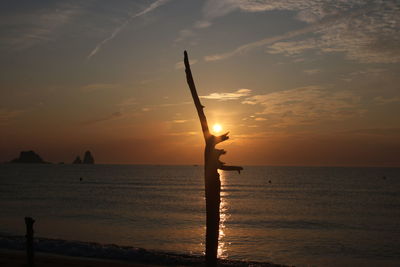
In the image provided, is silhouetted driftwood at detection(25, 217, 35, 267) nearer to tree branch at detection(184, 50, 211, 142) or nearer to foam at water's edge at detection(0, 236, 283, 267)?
foam at water's edge at detection(0, 236, 283, 267)

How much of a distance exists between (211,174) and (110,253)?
16.9 m

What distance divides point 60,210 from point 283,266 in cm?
3347

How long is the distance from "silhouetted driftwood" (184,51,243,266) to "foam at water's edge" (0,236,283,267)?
1410cm

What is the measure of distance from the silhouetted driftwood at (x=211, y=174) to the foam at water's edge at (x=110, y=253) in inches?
555

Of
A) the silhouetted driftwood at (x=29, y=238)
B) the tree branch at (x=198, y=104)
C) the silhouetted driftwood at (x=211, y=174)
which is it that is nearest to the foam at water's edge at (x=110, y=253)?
the silhouetted driftwood at (x=29, y=238)

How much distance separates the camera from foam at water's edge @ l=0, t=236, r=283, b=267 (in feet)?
69.9

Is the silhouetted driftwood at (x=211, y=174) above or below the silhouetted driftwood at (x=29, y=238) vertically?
above

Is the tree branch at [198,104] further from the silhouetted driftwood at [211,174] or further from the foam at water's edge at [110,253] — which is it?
the foam at water's edge at [110,253]

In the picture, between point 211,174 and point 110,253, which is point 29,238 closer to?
point 110,253

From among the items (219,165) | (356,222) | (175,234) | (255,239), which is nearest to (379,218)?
(356,222)

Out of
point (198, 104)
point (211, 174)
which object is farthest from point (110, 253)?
point (198, 104)

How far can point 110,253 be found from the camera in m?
22.4

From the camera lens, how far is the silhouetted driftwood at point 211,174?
7.33 metres

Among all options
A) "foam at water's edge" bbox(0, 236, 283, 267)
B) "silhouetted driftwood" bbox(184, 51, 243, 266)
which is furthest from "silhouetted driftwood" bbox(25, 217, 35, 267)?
"silhouetted driftwood" bbox(184, 51, 243, 266)
